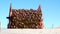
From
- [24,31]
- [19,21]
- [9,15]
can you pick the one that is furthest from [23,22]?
[24,31]

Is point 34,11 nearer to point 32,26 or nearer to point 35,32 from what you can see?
point 32,26

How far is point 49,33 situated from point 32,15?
7.23 metres

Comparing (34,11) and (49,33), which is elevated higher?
(34,11)

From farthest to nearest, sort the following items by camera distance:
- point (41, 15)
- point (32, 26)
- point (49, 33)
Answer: point (41, 15) → point (32, 26) → point (49, 33)

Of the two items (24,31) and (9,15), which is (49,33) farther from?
(9,15)

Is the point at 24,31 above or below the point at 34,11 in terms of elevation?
below

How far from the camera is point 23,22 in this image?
17172mm

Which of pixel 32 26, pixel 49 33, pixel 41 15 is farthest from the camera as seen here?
pixel 41 15

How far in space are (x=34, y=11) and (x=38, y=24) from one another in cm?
159

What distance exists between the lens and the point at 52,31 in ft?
36.1

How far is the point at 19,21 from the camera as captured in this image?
17.2 metres

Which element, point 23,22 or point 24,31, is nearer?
point 24,31

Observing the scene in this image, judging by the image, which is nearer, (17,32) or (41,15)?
(17,32)

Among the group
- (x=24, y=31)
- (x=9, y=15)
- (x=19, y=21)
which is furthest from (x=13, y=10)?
(x=24, y=31)
